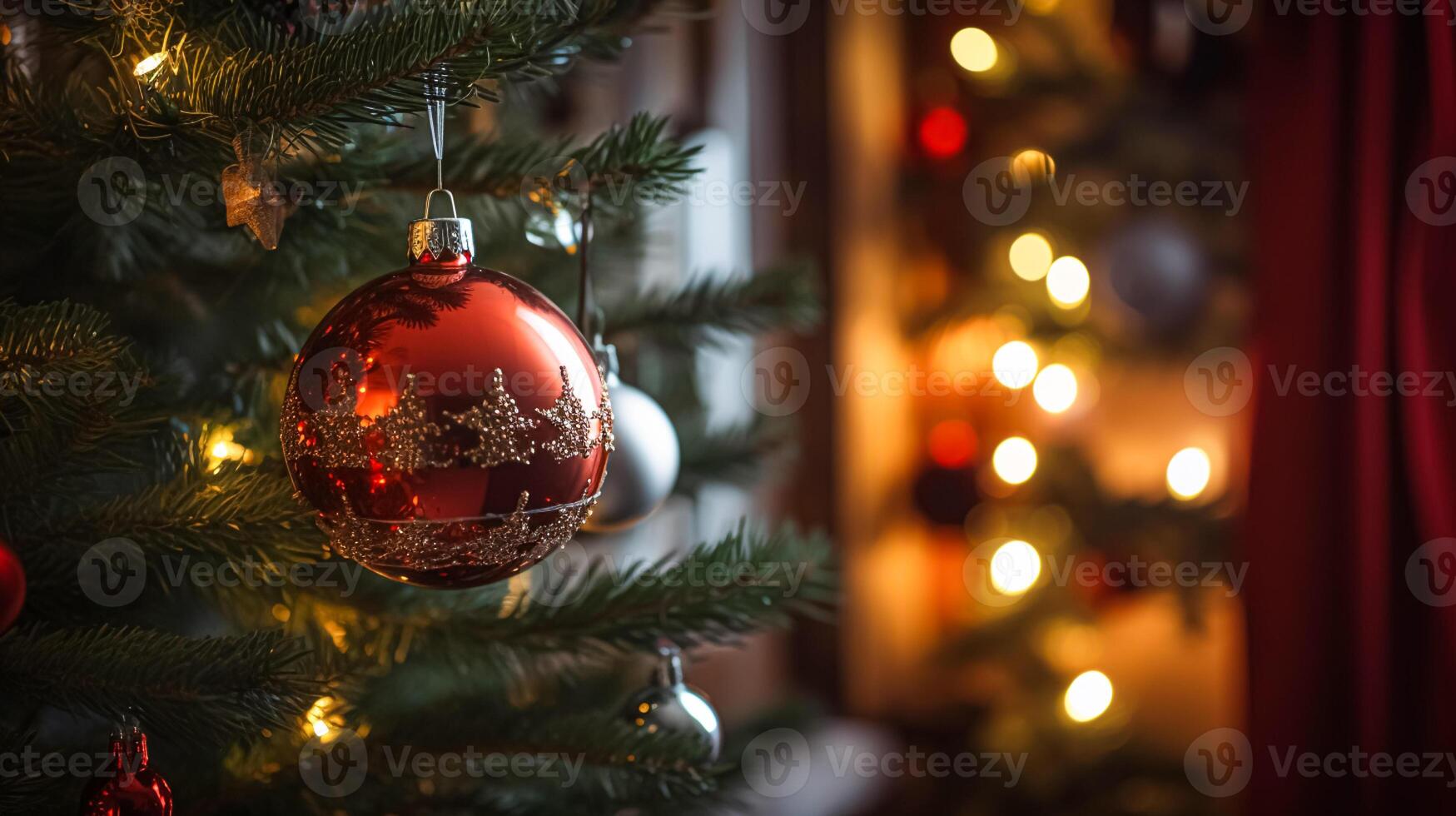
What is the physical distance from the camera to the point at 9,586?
505mm

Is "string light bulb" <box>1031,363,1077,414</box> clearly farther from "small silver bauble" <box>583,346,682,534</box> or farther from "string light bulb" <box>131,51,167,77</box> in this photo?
"string light bulb" <box>131,51,167,77</box>

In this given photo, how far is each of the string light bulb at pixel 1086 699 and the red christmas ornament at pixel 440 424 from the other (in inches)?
63.2

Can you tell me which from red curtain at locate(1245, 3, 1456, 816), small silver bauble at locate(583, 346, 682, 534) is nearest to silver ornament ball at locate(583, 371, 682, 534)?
small silver bauble at locate(583, 346, 682, 534)

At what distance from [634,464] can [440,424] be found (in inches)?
10.1

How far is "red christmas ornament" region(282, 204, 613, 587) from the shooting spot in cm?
50

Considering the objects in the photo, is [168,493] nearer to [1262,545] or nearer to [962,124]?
[1262,545]

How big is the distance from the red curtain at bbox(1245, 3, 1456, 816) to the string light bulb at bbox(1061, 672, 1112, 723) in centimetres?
69

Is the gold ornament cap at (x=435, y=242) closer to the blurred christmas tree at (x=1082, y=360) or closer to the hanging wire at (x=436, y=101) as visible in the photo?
the hanging wire at (x=436, y=101)

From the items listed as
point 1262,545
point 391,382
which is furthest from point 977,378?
point 391,382

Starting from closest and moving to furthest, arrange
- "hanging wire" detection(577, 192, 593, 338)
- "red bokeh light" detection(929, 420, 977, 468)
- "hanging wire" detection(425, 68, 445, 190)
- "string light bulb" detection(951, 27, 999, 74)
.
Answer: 1. "hanging wire" detection(425, 68, 445, 190)
2. "hanging wire" detection(577, 192, 593, 338)
3. "string light bulb" detection(951, 27, 999, 74)
4. "red bokeh light" detection(929, 420, 977, 468)

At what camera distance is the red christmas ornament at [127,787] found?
535 mm

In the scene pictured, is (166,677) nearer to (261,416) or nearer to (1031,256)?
(261,416)

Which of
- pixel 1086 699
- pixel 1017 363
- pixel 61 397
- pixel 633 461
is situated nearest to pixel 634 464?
pixel 633 461

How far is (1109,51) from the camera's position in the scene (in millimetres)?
1890
